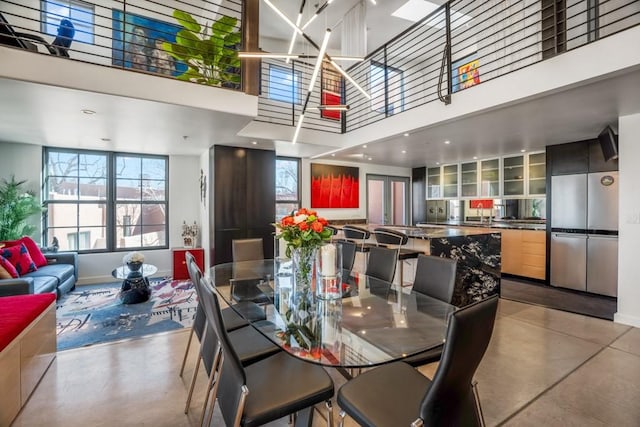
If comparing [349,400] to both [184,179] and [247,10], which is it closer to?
[247,10]

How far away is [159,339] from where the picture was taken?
2.95m

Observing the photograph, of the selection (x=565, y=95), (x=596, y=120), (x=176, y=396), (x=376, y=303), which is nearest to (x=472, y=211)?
(x=596, y=120)

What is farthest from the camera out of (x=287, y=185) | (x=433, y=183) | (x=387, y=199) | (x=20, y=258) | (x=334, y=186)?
(x=387, y=199)

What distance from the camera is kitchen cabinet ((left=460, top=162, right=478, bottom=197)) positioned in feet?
21.6

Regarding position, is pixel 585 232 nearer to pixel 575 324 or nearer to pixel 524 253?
pixel 524 253

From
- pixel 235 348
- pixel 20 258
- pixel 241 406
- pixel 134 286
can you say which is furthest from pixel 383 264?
pixel 20 258

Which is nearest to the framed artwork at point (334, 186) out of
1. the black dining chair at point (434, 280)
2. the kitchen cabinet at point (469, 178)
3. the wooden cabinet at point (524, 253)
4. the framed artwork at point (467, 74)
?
the kitchen cabinet at point (469, 178)

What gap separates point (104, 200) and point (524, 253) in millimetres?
7853

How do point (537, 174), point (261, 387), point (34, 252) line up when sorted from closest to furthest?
point (261, 387) → point (34, 252) → point (537, 174)

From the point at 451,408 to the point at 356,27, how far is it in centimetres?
562

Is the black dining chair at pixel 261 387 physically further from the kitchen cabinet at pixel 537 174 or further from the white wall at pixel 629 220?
the kitchen cabinet at pixel 537 174

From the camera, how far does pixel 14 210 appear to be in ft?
14.2

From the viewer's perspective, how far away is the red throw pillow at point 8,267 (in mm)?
3361

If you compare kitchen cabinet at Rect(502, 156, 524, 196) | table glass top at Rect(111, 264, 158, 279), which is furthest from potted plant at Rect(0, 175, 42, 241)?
kitchen cabinet at Rect(502, 156, 524, 196)
